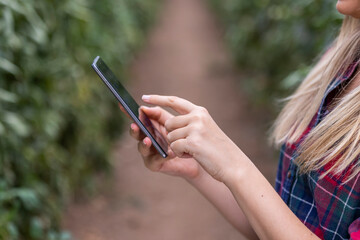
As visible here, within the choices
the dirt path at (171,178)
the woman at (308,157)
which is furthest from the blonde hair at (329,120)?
the dirt path at (171,178)

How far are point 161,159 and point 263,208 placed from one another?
438 millimetres

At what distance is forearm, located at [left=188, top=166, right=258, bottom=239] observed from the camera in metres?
1.35

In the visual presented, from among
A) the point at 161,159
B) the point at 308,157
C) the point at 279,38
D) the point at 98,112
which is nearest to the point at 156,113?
the point at 161,159

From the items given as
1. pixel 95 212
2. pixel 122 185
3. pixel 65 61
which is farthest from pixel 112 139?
pixel 65 61

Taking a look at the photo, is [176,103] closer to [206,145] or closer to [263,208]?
[206,145]

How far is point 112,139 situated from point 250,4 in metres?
2.87

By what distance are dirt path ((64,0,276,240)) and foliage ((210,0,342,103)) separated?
0.55 metres

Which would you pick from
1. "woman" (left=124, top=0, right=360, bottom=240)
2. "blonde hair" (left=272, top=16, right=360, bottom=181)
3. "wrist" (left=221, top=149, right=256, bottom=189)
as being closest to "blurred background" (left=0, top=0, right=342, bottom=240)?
"blonde hair" (left=272, top=16, right=360, bottom=181)

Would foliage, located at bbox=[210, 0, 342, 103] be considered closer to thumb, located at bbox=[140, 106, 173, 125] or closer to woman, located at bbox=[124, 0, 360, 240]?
woman, located at bbox=[124, 0, 360, 240]

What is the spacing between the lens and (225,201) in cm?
137

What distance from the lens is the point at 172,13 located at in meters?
15.7

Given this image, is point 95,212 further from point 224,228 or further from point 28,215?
point 28,215

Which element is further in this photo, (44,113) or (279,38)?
(279,38)

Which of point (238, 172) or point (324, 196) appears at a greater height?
point (238, 172)
